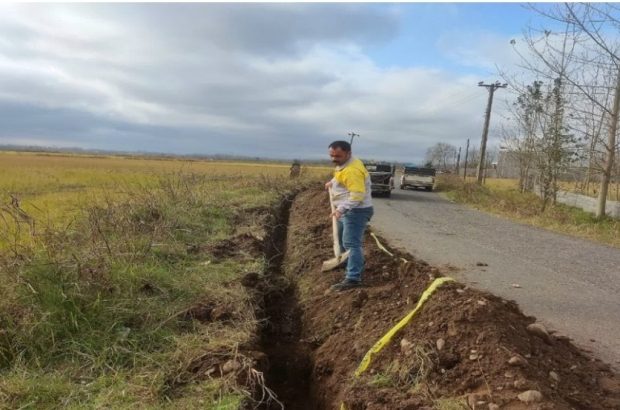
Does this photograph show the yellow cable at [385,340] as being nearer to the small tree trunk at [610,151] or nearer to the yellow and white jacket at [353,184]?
the yellow and white jacket at [353,184]

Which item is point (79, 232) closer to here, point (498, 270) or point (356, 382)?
point (356, 382)

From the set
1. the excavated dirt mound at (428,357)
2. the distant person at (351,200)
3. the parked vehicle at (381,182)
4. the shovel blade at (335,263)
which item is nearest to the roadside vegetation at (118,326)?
the excavated dirt mound at (428,357)

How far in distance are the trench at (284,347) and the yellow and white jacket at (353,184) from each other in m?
1.52

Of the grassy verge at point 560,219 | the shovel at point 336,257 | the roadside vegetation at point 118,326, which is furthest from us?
the grassy verge at point 560,219

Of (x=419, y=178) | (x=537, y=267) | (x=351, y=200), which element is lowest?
(x=537, y=267)

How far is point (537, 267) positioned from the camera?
8.53 meters

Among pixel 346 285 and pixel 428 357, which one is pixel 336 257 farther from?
pixel 428 357

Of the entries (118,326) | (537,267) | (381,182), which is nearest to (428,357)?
(118,326)

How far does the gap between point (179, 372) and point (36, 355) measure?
3.84 feet

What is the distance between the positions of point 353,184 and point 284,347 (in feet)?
6.41

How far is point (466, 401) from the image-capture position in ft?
10.5

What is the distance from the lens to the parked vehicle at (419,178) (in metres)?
33.1

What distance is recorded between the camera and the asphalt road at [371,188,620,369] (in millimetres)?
5496

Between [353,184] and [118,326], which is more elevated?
[353,184]
